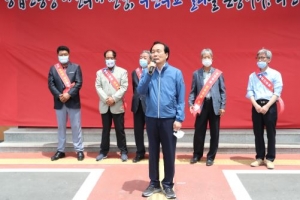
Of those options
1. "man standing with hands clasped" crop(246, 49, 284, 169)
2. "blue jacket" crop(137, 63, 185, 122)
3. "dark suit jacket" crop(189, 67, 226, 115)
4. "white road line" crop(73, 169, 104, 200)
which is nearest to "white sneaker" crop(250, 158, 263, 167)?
"man standing with hands clasped" crop(246, 49, 284, 169)

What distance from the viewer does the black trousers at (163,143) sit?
3.94 m

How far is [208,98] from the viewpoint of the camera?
518 cm

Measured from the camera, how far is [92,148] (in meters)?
5.99

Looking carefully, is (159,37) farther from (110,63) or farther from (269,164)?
(269,164)

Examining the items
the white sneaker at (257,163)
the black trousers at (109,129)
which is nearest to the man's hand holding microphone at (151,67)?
the black trousers at (109,129)

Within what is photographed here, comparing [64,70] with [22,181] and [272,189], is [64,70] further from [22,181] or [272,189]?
[272,189]

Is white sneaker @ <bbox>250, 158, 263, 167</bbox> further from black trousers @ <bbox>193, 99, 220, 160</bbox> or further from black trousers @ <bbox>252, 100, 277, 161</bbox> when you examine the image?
black trousers @ <bbox>193, 99, 220, 160</bbox>

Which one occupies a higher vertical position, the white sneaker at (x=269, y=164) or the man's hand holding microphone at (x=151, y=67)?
the man's hand holding microphone at (x=151, y=67)

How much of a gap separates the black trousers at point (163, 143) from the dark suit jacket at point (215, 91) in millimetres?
1354

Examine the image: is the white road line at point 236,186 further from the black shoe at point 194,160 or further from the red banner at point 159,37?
the red banner at point 159,37

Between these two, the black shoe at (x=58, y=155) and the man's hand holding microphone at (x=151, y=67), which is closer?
the man's hand holding microphone at (x=151, y=67)

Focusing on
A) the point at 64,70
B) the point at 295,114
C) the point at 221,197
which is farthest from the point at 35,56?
the point at 295,114

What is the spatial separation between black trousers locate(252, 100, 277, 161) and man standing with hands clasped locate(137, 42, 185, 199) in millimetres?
1681

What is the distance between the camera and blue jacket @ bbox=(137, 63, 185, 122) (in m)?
3.90
